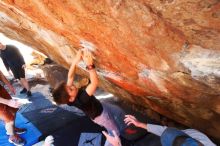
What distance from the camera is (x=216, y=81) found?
2.78 meters

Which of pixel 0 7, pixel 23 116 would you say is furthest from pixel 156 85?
pixel 23 116

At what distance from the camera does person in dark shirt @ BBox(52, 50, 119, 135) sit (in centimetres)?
344

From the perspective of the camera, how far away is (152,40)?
2.62 m

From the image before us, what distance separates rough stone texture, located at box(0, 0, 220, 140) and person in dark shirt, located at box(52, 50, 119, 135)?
0.67ft

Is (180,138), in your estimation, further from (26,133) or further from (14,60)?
(14,60)

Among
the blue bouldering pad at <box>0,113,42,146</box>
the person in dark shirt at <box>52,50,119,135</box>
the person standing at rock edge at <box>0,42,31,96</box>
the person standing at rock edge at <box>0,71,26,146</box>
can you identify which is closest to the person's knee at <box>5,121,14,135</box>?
the person standing at rock edge at <box>0,71,26,146</box>

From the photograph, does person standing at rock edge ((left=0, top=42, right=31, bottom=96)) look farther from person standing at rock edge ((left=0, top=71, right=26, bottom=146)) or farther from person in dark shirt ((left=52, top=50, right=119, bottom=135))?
person in dark shirt ((left=52, top=50, right=119, bottom=135))

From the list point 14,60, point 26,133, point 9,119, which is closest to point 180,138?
point 9,119

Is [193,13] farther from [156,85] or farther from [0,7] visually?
[0,7]

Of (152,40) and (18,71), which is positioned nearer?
(152,40)

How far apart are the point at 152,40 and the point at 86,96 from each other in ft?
4.67

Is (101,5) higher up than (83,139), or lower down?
higher up

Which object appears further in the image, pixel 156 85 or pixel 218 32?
pixel 156 85

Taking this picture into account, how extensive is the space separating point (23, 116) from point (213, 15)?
15.4 ft
